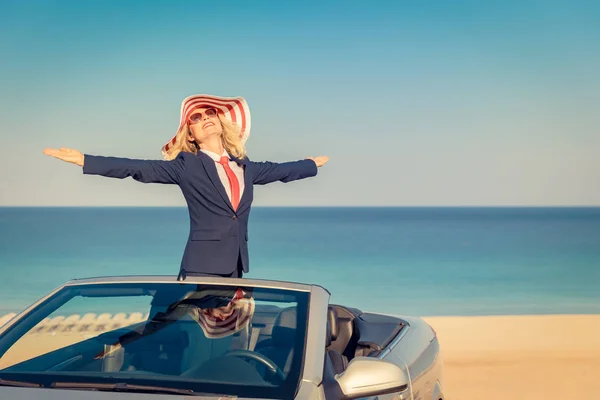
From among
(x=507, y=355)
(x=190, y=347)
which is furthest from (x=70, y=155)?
(x=507, y=355)

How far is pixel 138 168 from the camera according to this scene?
4734 mm

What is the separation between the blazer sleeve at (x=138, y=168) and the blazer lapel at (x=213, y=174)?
0.13 m

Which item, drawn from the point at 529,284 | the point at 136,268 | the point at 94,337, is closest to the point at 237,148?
the point at 94,337

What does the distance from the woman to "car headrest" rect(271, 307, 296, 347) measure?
129cm

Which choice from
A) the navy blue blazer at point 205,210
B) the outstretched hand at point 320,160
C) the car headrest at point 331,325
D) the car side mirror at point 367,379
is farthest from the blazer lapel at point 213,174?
the car side mirror at point 367,379

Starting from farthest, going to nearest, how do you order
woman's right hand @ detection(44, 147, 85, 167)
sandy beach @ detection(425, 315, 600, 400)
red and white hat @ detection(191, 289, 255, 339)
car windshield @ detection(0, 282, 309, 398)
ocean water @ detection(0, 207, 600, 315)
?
ocean water @ detection(0, 207, 600, 315)
sandy beach @ detection(425, 315, 600, 400)
woman's right hand @ detection(44, 147, 85, 167)
red and white hat @ detection(191, 289, 255, 339)
car windshield @ detection(0, 282, 309, 398)

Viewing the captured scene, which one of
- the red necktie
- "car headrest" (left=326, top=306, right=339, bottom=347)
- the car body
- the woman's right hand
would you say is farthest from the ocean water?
the car body

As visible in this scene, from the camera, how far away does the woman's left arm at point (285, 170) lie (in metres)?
5.23

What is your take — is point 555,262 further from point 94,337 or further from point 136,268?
point 94,337

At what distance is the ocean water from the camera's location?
31.5 m

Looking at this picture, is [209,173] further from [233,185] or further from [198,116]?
[198,116]

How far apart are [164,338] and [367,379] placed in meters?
0.89

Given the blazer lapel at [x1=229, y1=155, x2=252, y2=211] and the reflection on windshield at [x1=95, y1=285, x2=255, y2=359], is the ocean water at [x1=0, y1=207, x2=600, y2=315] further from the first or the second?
the reflection on windshield at [x1=95, y1=285, x2=255, y2=359]

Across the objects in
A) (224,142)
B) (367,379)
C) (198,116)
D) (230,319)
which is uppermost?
(198,116)
